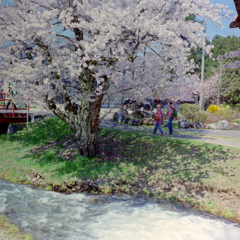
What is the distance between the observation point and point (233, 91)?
44.0 m

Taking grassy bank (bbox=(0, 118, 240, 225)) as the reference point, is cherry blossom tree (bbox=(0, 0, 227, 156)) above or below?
above

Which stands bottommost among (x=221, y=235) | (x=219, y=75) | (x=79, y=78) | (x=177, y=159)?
(x=221, y=235)

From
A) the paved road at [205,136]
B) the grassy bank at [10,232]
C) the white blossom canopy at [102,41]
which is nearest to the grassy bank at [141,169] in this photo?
the paved road at [205,136]

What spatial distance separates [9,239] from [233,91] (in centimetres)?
4292

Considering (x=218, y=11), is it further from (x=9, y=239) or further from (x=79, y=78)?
(x=9, y=239)

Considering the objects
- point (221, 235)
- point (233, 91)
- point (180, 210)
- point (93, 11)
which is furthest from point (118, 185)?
point (233, 91)

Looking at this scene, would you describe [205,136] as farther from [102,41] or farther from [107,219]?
[107,219]

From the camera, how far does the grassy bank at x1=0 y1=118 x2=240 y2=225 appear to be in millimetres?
9656

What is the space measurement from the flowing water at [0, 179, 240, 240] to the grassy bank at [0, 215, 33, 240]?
8.5 inches

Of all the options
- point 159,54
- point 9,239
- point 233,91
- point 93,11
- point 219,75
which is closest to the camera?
point 9,239

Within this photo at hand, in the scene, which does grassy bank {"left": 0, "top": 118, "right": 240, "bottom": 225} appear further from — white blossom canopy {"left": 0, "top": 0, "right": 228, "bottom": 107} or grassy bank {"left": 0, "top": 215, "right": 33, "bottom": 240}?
grassy bank {"left": 0, "top": 215, "right": 33, "bottom": 240}

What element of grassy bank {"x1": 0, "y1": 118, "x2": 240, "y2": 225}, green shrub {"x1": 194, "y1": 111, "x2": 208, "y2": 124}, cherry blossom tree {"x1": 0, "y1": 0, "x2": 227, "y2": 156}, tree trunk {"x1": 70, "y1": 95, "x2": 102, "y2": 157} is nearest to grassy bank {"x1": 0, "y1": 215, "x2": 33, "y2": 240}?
grassy bank {"x1": 0, "y1": 118, "x2": 240, "y2": 225}

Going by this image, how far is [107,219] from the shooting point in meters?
7.94

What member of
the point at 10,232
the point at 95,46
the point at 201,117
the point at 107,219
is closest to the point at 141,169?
the point at 107,219
